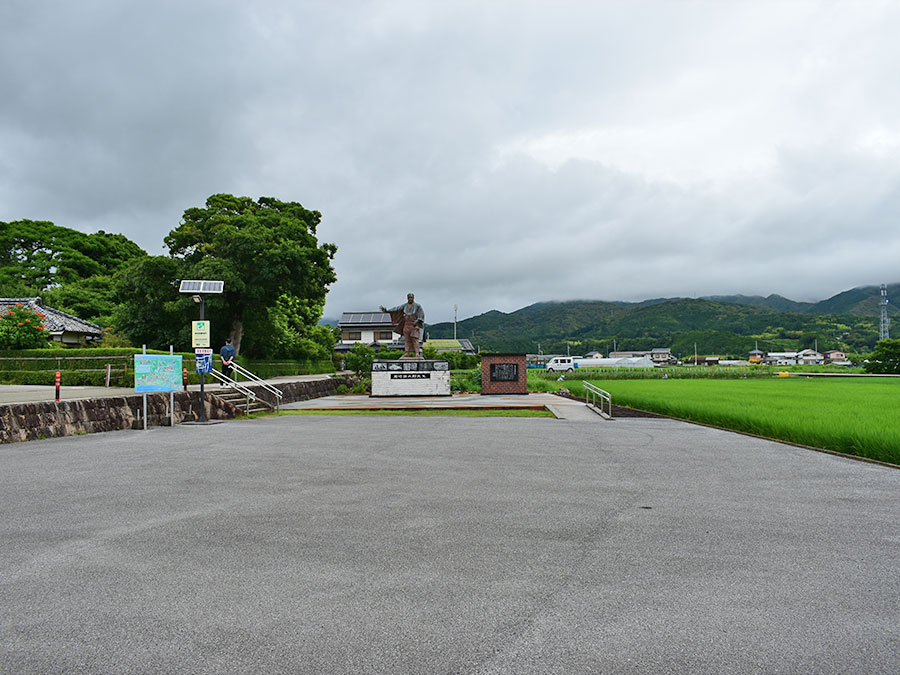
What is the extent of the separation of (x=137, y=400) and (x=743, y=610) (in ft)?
46.4

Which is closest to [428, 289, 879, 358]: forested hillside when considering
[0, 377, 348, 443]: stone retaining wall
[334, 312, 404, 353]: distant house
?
[334, 312, 404, 353]: distant house

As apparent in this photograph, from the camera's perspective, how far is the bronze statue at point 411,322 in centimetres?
2725

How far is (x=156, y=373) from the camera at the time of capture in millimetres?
13062

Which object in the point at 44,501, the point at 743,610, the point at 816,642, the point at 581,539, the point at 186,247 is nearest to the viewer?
the point at 816,642

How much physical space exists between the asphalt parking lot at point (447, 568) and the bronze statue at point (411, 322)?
1932 cm

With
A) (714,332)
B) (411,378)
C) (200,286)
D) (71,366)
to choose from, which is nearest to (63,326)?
(71,366)

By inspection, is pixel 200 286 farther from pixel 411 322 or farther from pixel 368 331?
pixel 368 331

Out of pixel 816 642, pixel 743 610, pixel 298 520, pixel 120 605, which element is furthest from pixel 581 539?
pixel 120 605

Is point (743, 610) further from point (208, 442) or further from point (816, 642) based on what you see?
point (208, 442)

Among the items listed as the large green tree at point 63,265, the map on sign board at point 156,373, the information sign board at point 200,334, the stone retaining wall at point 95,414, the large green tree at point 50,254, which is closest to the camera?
the stone retaining wall at point 95,414

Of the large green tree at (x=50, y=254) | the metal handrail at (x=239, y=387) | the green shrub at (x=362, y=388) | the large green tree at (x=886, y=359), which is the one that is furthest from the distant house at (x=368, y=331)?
the metal handrail at (x=239, y=387)

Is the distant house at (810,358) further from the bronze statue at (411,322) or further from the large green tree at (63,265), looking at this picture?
the large green tree at (63,265)

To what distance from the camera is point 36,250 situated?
4991 centimetres

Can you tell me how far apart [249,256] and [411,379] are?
10.9 meters
